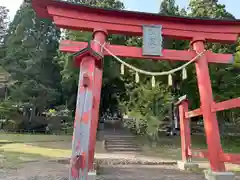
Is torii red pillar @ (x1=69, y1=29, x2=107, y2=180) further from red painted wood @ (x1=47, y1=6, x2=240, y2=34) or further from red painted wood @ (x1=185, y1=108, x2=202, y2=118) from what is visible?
red painted wood @ (x1=185, y1=108, x2=202, y2=118)

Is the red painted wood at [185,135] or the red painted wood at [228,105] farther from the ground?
the red painted wood at [228,105]

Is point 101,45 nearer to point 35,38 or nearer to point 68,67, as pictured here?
point 68,67

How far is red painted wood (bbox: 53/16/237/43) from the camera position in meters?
5.75

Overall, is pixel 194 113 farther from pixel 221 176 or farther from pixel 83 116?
pixel 83 116

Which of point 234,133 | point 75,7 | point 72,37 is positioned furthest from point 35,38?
point 234,133

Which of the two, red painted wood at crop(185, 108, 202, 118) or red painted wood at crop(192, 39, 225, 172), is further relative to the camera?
red painted wood at crop(185, 108, 202, 118)

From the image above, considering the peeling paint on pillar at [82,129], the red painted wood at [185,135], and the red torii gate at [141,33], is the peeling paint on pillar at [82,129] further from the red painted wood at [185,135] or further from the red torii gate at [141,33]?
the red painted wood at [185,135]

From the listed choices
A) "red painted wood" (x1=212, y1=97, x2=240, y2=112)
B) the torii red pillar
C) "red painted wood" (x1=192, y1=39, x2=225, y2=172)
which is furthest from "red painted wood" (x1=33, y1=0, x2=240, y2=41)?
the torii red pillar

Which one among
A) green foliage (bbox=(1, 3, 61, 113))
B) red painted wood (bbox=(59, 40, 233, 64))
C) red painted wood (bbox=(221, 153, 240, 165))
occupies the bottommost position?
red painted wood (bbox=(221, 153, 240, 165))

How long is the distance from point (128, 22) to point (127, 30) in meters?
0.23

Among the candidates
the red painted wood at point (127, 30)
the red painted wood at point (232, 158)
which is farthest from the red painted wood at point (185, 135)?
the red painted wood at point (127, 30)

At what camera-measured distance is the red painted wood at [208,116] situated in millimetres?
5395

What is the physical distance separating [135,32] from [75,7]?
1.76m

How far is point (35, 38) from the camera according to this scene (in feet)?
74.3
